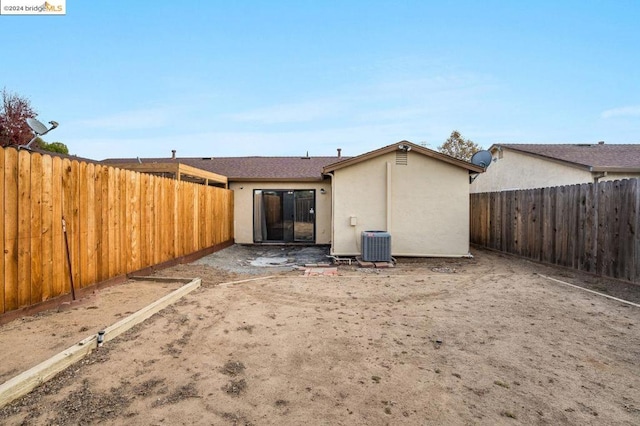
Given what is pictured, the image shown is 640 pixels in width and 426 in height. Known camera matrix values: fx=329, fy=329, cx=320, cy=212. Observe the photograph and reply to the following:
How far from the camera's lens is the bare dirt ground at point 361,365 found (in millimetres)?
2252

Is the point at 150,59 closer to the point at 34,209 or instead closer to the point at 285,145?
the point at 34,209

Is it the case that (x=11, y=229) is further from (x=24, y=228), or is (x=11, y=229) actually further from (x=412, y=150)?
(x=412, y=150)

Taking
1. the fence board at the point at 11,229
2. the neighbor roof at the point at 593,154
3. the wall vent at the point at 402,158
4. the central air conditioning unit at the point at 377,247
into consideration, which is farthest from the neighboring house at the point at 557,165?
the fence board at the point at 11,229

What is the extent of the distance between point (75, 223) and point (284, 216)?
882 cm

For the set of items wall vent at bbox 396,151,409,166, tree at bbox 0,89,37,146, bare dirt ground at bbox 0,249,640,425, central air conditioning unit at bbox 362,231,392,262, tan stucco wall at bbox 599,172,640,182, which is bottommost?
bare dirt ground at bbox 0,249,640,425

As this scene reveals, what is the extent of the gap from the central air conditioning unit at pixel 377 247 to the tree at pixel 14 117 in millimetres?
18247

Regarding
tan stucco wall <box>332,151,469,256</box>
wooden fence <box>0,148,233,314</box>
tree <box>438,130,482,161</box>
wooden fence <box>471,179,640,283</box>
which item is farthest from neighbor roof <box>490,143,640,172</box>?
tree <box>438,130,482,161</box>

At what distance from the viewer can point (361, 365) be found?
9.89 feet

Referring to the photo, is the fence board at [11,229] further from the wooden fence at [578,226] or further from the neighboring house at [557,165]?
the neighboring house at [557,165]

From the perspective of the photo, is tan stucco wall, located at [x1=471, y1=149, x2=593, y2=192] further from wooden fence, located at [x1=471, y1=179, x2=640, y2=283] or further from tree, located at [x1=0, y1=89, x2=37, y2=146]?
tree, located at [x1=0, y1=89, x2=37, y2=146]

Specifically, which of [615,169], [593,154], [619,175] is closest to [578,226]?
[615,169]

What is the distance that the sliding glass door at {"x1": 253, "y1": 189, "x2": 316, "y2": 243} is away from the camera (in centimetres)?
1314

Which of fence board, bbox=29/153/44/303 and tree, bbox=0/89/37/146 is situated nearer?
fence board, bbox=29/153/44/303

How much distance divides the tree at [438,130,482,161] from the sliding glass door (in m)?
22.0
